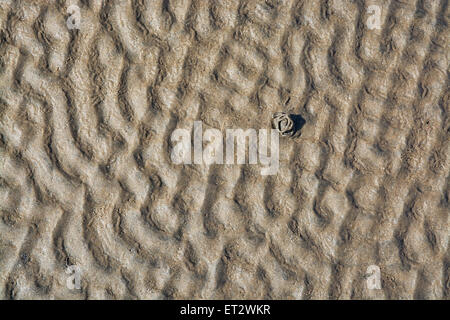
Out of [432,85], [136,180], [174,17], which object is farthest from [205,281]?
[432,85]

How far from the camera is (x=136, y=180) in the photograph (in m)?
1.93

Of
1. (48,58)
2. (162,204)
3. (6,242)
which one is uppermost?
(48,58)

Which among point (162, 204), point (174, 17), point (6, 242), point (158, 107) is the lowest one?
point (6, 242)

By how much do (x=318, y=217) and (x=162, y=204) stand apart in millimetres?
642

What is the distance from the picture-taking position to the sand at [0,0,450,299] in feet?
6.27

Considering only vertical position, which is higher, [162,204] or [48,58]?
[48,58]

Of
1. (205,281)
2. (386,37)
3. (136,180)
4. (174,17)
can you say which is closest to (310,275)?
(205,281)

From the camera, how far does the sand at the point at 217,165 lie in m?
1.91

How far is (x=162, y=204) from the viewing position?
1.93 metres

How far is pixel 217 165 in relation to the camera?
196 centimetres

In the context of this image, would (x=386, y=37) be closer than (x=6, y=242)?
No

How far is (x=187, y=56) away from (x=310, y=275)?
3.41 ft
